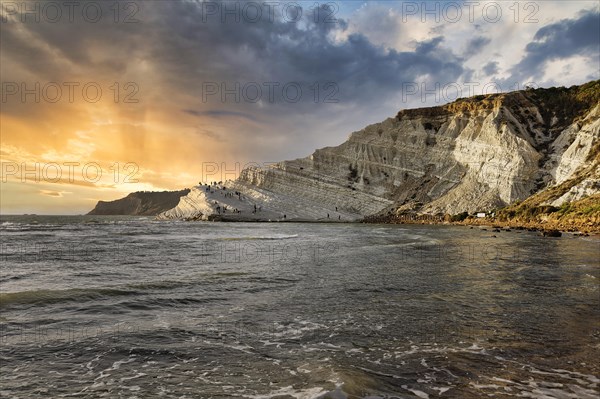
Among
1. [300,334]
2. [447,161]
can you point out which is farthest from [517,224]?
[300,334]

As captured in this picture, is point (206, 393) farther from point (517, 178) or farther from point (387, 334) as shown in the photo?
point (517, 178)

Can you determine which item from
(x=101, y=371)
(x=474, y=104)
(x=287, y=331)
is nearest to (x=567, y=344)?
(x=287, y=331)

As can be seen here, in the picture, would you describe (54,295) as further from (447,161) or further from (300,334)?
(447,161)

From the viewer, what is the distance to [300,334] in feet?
32.8

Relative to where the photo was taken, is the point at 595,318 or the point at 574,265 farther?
the point at 574,265

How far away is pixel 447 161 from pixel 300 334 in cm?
11658

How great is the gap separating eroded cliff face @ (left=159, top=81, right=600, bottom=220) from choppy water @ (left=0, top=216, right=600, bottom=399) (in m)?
85.5

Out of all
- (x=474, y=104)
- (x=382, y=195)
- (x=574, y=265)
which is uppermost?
(x=474, y=104)

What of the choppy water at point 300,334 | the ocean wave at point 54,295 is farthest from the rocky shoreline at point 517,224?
the ocean wave at point 54,295

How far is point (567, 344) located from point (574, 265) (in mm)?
16580

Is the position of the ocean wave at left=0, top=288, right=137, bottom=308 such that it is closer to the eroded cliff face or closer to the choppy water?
the choppy water

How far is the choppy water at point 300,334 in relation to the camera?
7000 mm

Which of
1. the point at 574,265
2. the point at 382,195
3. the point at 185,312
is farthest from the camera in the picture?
the point at 382,195

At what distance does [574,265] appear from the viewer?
22328 mm
